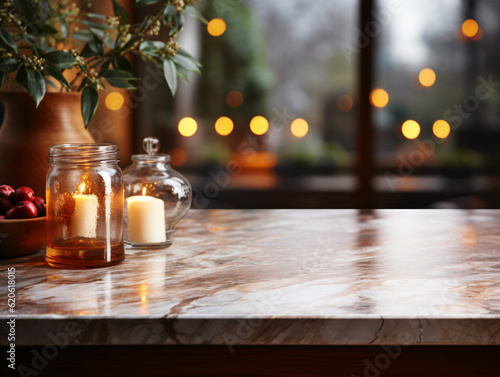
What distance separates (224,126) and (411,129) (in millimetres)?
1261

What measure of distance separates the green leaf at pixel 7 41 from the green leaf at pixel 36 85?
0.05 metres

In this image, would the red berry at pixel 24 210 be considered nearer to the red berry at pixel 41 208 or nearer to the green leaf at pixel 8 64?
the red berry at pixel 41 208

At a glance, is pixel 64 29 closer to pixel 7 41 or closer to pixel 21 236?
pixel 7 41

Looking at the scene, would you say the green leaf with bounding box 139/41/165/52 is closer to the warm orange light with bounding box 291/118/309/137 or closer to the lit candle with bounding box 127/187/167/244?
the lit candle with bounding box 127/187/167/244

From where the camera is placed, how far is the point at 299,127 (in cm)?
362

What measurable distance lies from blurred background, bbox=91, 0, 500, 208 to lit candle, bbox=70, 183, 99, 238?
2.58 meters

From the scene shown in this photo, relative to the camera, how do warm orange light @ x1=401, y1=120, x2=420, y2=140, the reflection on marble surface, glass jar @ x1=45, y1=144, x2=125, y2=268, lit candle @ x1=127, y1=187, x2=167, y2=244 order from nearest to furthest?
the reflection on marble surface, glass jar @ x1=45, y1=144, x2=125, y2=268, lit candle @ x1=127, y1=187, x2=167, y2=244, warm orange light @ x1=401, y1=120, x2=420, y2=140

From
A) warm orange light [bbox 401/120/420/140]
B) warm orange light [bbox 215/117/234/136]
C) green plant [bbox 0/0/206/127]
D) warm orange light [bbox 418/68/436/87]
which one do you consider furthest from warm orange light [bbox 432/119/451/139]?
green plant [bbox 0/0/206/127]

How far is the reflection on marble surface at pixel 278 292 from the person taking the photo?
0.62m

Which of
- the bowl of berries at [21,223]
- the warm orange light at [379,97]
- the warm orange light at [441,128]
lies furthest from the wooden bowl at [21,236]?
the warm orange light at [441,128]

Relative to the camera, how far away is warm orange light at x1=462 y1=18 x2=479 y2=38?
11.4 ft

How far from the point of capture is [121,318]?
0.62 metres
